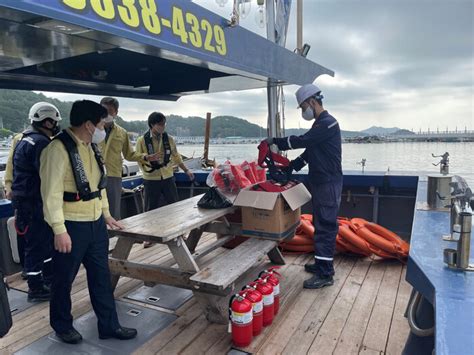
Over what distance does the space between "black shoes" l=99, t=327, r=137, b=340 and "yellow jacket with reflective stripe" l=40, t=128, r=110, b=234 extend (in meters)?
0.82

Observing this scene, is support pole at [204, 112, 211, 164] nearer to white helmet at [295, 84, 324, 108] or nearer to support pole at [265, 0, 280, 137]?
support pole at [265, 0, 280, 137]

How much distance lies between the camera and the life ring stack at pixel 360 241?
4062mm

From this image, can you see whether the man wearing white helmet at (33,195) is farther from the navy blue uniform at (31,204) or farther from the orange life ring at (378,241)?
the orange life ring at (378,241)

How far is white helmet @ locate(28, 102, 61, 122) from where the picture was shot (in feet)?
10.2

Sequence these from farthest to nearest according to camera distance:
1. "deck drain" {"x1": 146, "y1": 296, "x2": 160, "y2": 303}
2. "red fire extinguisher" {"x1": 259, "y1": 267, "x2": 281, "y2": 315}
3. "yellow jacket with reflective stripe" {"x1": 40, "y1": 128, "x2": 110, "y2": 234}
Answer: "deck drain" {"x1": 146, "y1": 296, "x2": 160, "y2": 303}
"red fire extinguisher" {"x1": 259, "y1": 267, "x2": 281, "y2": 315}
"yellow jacket with reflective stripe" {"x1": 40, "y1": 128, "x2": 110, "y2": 234}

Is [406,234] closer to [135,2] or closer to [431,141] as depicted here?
[431,141]

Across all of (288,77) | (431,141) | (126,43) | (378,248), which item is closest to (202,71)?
(288,77)

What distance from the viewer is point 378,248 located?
4.10 metres

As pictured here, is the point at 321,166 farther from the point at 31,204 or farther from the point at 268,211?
the point at 31,204

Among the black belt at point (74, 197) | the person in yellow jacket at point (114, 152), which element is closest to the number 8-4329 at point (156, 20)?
the black belt at point (74, 197)

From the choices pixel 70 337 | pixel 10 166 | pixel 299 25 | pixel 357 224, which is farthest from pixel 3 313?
pixel 299 25

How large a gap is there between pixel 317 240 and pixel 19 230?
2.62m

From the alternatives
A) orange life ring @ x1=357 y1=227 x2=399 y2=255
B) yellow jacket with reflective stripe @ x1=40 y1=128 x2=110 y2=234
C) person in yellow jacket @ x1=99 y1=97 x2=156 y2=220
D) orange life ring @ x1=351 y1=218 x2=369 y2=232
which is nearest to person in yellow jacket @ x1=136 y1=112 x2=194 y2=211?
person in yellow jacket @ x1=99 y1=97 x2=156 y2=220

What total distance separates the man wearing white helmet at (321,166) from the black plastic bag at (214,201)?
0.69 m
